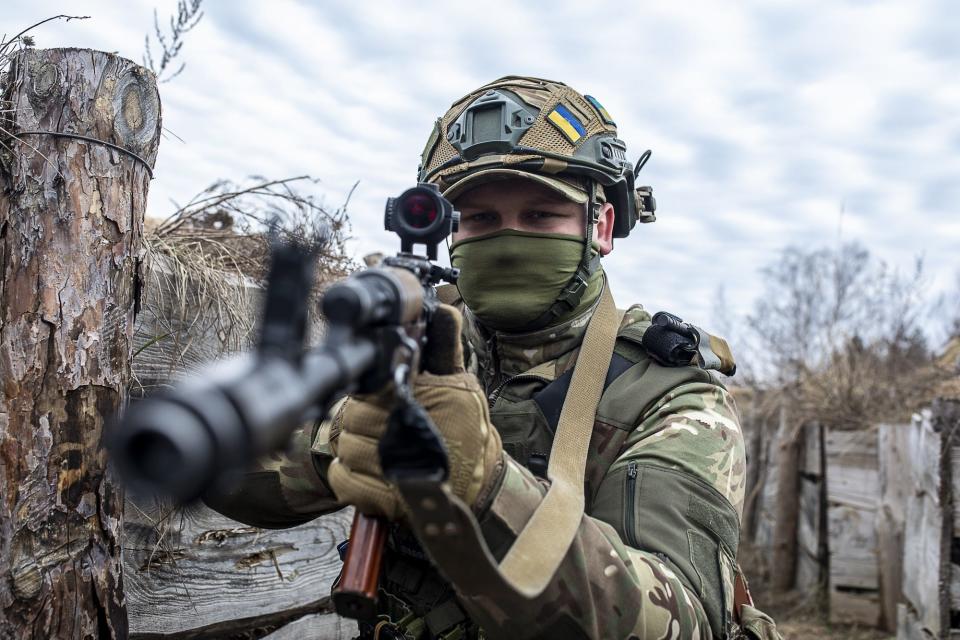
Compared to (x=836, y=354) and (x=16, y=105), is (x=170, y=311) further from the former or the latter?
(x=836, y=354)

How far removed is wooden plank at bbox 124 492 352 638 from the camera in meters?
2.84

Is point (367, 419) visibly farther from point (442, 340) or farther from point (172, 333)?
point (172, 333)

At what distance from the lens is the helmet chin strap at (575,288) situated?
2.91 m

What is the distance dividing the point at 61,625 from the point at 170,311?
1.21m

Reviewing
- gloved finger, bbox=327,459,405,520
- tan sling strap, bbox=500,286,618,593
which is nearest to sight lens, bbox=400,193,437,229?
gloved finger, bbox=327,459,405,520

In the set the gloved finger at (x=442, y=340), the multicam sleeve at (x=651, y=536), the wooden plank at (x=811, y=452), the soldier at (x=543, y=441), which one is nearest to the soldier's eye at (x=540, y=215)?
the soldier at (x=543, y=441)

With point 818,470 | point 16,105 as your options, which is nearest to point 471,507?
point 16,105

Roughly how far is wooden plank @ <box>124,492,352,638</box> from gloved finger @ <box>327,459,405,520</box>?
1427 millimetres

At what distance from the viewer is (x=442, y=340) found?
5.84ft

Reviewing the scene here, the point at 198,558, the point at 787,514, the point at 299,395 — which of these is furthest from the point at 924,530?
the point at 299,395

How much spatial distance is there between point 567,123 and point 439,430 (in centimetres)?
164

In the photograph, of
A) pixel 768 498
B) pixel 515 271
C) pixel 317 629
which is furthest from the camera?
pixel 768 498

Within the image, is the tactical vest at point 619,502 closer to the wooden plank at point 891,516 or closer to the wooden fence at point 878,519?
the wooden fence at point 878,519

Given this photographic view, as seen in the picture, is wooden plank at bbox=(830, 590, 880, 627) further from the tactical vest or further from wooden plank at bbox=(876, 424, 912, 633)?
the tactical vest
